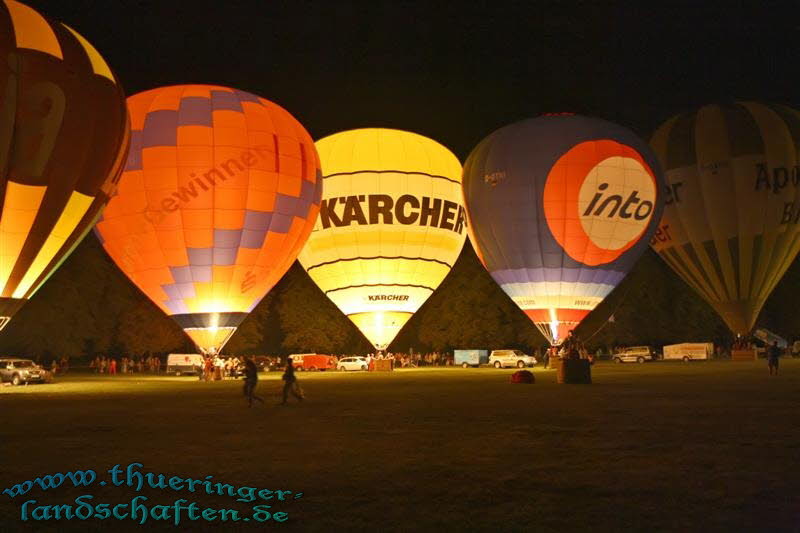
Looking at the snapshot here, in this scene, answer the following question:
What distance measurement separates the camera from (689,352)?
→ 5159 centimetres

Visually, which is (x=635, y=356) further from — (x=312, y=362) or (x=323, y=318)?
(x=323, y=318)

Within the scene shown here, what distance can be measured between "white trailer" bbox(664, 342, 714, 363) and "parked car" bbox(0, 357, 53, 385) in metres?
36.5

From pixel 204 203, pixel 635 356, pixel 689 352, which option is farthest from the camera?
pixel 689 352

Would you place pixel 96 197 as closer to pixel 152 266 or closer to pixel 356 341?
pixel 152 266

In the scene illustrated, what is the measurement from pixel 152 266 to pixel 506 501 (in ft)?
79.0

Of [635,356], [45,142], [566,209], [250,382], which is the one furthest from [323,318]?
[250,382]

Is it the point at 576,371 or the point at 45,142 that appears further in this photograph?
the point at 576,371

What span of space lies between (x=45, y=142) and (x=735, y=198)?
30.4 metres

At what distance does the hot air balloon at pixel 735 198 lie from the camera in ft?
123

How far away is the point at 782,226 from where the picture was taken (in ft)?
125

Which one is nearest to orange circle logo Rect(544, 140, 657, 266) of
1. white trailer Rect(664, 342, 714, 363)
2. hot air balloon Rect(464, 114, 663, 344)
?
hot air balloon Rect(464, 114, 663, 344)

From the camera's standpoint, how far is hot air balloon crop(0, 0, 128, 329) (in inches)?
848

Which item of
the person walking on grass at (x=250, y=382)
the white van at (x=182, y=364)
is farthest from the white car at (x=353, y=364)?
the person walking on grass at (x=250, y=382)

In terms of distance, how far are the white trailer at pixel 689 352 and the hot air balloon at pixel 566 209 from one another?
63.8ft
